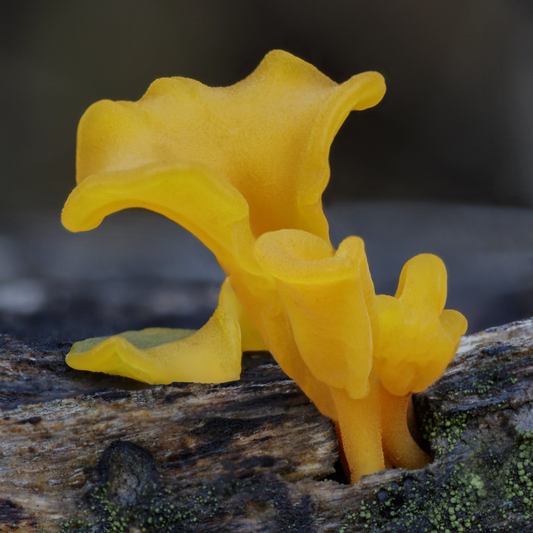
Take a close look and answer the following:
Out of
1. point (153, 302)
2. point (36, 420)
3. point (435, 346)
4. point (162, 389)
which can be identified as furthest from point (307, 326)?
point (153, 302)

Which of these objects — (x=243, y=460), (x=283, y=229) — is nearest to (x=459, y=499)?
(x=243, y=460)

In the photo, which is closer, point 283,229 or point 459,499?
point 283,229

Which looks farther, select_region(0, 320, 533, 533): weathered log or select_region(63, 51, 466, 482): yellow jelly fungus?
select_region(0, 320, 533, 533): weathered log

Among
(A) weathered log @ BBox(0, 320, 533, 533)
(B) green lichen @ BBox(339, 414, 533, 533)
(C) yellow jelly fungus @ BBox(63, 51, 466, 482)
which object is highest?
(C) yellow jelly fungus @ BBox(63, 51, 466, 482)

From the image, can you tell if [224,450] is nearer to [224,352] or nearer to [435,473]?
[224,352]

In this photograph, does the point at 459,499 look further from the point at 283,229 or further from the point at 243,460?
the point at 283,229
